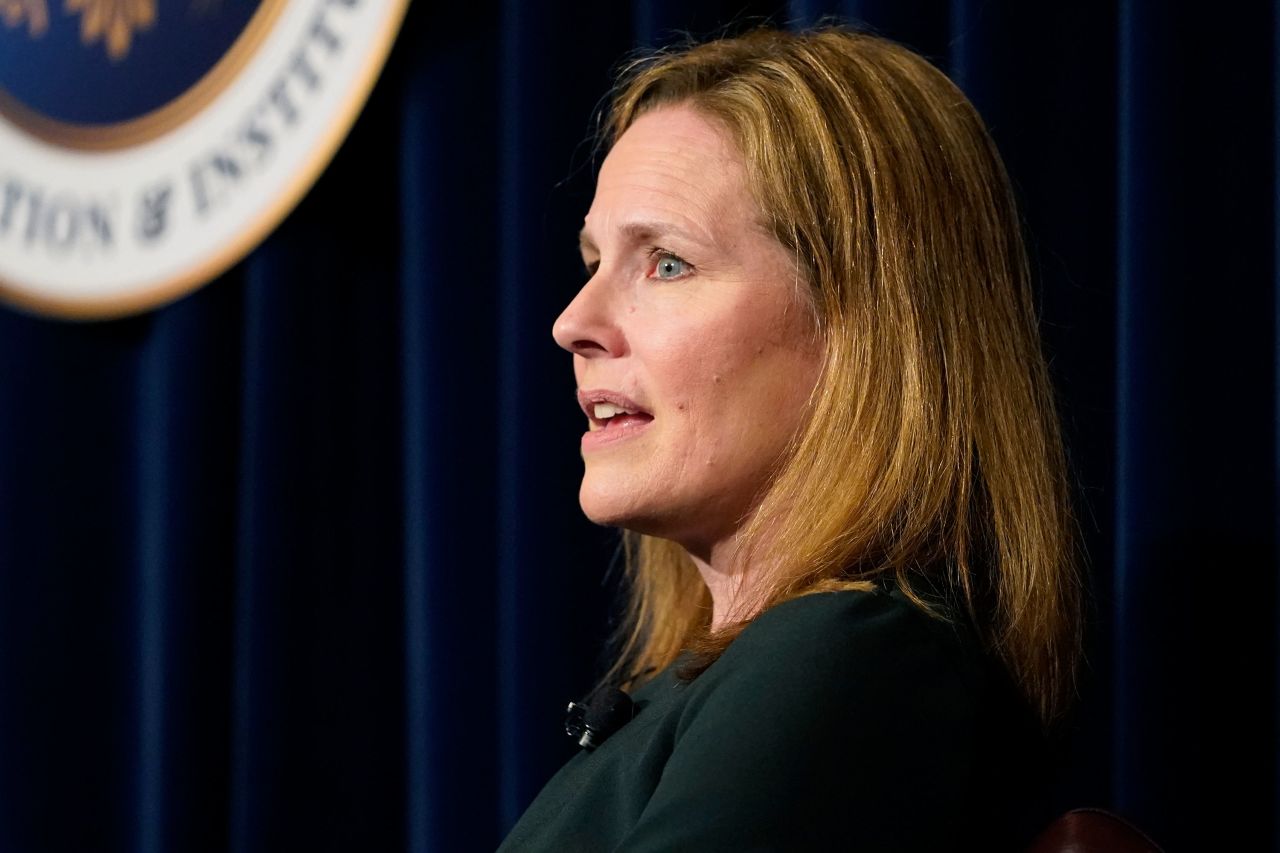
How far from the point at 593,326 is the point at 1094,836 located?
49cm

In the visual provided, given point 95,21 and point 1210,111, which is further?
point 95,21

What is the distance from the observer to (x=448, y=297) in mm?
1549

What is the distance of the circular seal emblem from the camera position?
5.16ft

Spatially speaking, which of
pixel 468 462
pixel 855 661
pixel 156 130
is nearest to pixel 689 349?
pixel 855 661

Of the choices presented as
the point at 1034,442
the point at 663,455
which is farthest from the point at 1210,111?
the point at 663,455

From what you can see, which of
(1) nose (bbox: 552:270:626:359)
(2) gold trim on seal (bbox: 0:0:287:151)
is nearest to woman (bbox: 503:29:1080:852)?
(1) nose (bbox: 552:270:626:359)

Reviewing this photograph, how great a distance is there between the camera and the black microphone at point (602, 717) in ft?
3.57

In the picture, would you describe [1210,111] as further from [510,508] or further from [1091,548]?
[510,508]

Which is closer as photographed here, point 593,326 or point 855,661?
point 855,661

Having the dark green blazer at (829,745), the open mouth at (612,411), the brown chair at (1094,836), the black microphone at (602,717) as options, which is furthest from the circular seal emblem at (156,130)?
the brown chair at (1094,836)

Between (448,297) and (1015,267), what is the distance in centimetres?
65

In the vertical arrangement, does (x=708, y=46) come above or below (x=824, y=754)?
above

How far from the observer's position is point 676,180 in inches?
42.8

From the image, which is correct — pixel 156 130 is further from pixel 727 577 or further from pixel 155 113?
pixel 727 577
